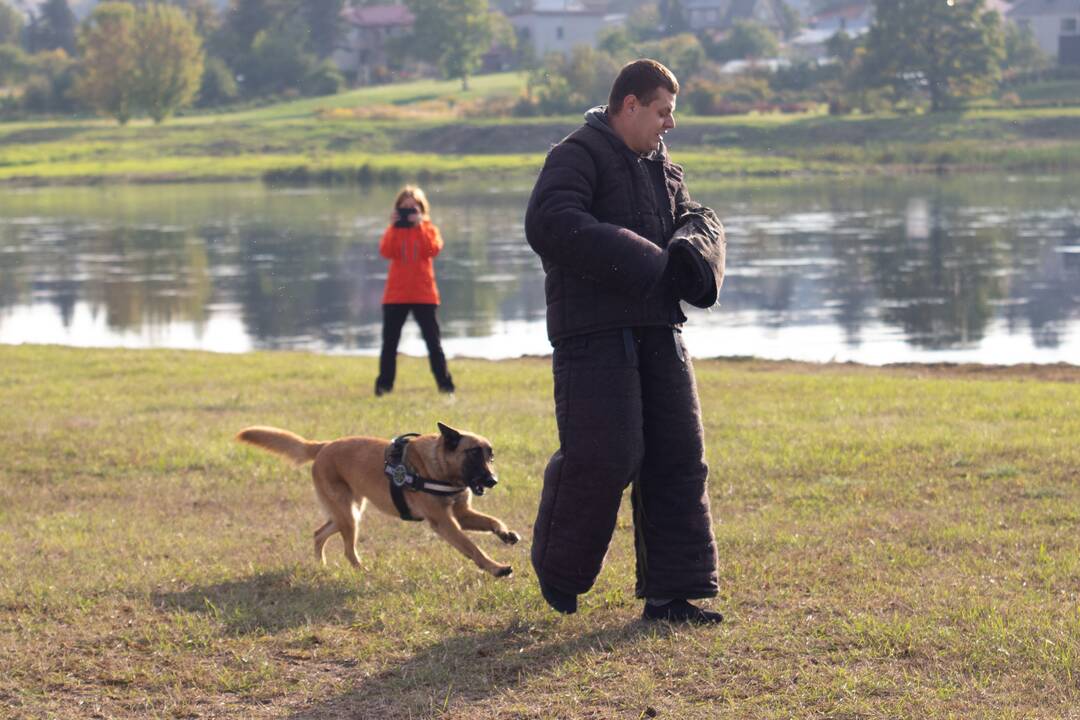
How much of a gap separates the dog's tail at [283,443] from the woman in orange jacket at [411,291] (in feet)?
19.4

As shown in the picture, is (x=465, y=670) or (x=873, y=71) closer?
(x=465, y=670)

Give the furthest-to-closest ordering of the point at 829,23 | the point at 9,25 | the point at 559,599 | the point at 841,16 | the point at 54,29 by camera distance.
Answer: the point at 9,25 → the point at 829,23 → the point at 841,16 → the point at 54,29 → the point at 559,599

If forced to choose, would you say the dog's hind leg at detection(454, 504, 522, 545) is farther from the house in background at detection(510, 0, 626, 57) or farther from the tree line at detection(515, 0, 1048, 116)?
the house in background at detection(510, 0, 626, 57)

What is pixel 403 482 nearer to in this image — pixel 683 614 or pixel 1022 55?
pixel 683 614

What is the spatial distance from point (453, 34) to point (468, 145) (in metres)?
33.1

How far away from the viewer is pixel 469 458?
21.8 ft

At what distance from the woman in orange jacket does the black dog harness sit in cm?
651

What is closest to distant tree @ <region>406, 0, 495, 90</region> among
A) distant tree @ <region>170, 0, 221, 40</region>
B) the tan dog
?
distant tree @ <region>170, 0, 221, 40</region>

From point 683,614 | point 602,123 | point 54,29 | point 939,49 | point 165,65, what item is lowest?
point 683,614

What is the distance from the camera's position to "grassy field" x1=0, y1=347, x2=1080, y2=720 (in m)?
5.30

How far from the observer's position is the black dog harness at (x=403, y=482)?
679 cm

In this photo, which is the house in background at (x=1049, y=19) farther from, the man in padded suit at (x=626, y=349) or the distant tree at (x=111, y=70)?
the man in padded suit at (x=626, y=349)

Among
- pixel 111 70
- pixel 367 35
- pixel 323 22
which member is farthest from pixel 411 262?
pixel 367 35

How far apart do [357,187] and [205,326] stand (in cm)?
3303
